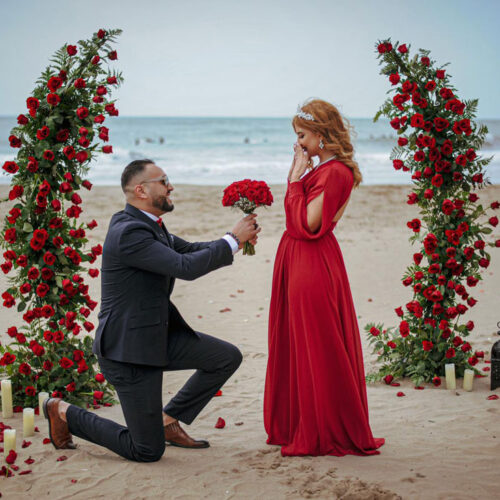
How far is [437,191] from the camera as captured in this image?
5375 millimetres

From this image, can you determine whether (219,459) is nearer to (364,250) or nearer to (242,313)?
(242,313)

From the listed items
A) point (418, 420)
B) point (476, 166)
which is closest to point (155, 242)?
point (418, 420)

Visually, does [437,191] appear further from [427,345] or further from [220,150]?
[220,150]

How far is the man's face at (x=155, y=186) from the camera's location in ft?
13.4

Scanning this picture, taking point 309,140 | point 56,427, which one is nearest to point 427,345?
point 309,140

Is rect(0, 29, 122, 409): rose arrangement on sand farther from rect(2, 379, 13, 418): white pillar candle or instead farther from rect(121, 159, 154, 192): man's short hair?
rect(121, 159, 154, 192): man's short hair

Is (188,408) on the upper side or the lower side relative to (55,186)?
lower

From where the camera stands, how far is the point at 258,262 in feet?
35.8

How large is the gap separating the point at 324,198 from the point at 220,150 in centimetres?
3317

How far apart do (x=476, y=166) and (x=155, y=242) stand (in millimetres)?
2910

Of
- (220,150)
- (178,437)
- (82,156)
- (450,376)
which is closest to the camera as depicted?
(178,437)

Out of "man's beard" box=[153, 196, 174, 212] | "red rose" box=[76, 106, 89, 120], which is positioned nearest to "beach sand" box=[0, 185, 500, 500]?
"man's beard" box=[153, 196, 174, 212]

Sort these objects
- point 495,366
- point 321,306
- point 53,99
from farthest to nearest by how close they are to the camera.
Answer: point 495,366, point 53,99, point 321,306

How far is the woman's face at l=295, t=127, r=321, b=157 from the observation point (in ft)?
13.5
